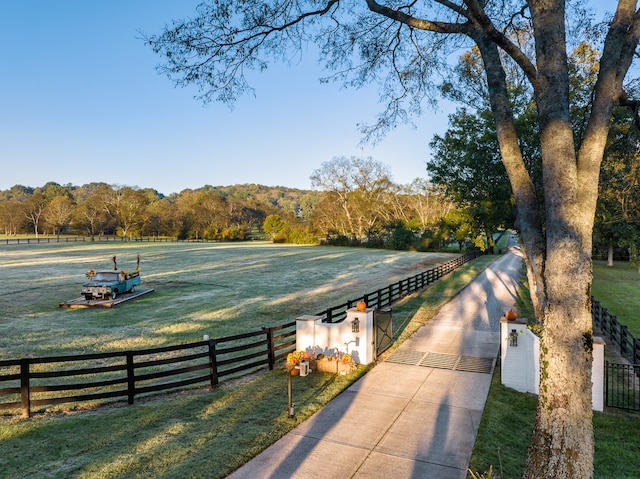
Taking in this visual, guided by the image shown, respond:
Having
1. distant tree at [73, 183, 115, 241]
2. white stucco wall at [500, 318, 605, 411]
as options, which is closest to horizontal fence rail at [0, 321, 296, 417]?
white stucco wall at [500, 318, 605, 411]

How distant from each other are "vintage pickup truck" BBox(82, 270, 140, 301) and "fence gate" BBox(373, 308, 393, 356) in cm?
1604

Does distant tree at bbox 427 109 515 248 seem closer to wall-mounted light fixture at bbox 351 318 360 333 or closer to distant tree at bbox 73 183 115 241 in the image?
wall-mounted light fixture at bbox 351 318 360 333

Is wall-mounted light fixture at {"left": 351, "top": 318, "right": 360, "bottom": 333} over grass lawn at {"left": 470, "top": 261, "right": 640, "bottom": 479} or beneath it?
over

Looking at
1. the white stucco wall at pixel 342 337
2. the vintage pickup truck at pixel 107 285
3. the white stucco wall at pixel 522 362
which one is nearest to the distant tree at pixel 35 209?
the vintage pickup truck at pixel 107 285

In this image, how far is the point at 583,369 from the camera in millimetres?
4770

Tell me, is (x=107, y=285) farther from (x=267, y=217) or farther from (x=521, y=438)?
(x=267, y=217)

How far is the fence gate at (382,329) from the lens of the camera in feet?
38.4

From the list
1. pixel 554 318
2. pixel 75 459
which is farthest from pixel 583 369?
pixel 75 459

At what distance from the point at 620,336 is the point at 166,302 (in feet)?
66.2

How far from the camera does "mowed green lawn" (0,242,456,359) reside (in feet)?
49.8

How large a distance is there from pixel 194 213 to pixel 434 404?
106445 millimetres

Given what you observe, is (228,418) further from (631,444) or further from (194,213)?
(194,213)

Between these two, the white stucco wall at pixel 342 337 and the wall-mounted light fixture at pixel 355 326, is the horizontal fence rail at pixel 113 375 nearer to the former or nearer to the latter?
the white stucco wall at pixel 342 337

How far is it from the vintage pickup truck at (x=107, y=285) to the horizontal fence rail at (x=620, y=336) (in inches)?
846
